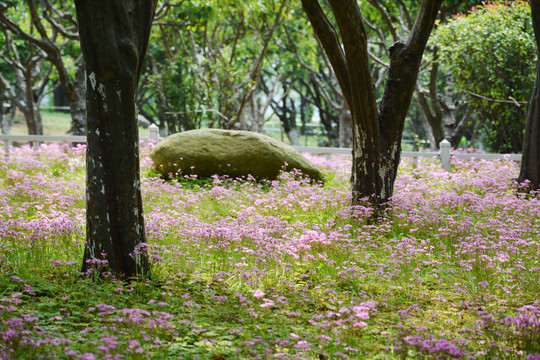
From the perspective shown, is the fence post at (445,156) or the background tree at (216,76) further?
the background tree at (216,76)

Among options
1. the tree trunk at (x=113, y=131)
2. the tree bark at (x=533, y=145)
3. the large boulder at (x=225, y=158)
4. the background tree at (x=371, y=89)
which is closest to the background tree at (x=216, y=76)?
the large boulder at (x=225, y=158)

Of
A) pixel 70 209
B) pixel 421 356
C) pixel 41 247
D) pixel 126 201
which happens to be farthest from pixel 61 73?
pixel 421 356

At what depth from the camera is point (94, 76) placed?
18.5 ft

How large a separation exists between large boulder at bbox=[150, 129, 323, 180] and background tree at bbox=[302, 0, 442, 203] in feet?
14.0

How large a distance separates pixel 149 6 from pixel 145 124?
99.4 feet

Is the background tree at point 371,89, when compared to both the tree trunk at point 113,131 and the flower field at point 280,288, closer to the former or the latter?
the flower field at point 280,288

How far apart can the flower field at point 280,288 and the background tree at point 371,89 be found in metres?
0.60

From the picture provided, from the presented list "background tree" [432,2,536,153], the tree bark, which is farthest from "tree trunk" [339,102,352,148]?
the tree bark

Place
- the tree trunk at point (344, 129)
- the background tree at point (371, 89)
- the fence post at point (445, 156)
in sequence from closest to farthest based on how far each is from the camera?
the background tree at point (371, 89) → the fence post at point (445, 156) → the tree trunk at point (344, 129)

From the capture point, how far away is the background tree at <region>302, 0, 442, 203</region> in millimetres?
8352

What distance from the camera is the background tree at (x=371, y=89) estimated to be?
835 centimetres

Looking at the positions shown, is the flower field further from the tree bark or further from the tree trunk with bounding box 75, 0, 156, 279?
the tree bark

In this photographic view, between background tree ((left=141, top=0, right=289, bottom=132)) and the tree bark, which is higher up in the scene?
background tree ((left=141, top=0, right=289, bottom=132))

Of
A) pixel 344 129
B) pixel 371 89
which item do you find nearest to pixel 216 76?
pixel 344 129
